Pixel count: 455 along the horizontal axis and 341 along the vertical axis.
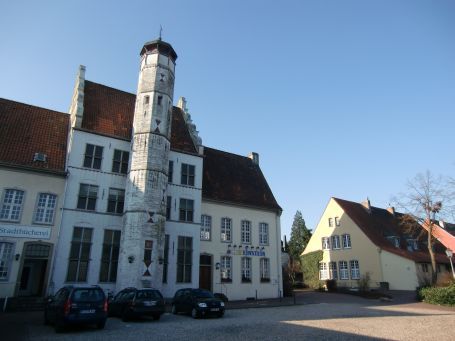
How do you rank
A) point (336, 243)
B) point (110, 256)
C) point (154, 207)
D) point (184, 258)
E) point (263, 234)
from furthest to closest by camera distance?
1. point (336, 243)
2. point (263, 234)
3. point (184, 258)
4. point (154, 207)
5. point (110, 256)

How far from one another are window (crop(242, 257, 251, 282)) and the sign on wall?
15.7 m

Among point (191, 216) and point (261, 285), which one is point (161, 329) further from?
point (261, 285)

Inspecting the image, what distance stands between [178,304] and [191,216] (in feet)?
31.3

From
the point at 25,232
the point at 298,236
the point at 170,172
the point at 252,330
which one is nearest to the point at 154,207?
the point at 170,172

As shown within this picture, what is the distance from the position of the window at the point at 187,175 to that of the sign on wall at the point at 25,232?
1044cm

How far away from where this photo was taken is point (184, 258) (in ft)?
89.8

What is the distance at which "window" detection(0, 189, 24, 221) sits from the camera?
22.2 metres

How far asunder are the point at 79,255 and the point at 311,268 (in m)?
31.1

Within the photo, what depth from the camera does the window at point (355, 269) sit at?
40.8 metres

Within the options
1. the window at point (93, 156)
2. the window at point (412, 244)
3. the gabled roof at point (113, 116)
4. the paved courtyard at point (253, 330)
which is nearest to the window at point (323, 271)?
the window at point (412, 244)

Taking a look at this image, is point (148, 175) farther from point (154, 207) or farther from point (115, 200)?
point (115, 200)

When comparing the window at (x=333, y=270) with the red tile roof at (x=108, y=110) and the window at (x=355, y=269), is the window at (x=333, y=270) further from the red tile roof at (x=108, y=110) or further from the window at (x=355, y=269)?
the red tile roof at (x=108, y=110)

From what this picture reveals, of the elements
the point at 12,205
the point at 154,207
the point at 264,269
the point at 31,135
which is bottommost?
the point at 264,269

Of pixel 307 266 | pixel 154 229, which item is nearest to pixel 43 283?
pixel 154 229
